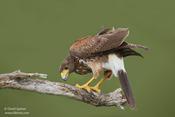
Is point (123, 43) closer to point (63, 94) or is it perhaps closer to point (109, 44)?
point (109, 44)

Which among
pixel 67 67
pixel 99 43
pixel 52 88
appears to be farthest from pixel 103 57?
pixel 52 88

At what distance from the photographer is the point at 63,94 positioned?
7.45m

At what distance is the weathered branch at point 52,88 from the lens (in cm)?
726

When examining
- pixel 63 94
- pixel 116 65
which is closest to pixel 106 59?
pixel 116 65

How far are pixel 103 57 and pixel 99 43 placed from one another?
19cm

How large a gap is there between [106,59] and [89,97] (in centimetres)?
48

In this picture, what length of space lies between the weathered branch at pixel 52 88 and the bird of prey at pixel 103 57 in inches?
5.3

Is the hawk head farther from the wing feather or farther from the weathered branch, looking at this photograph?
the weathered branch

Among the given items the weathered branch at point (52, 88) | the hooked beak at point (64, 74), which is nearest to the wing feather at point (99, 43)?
the hooked beak at point (64, 74)

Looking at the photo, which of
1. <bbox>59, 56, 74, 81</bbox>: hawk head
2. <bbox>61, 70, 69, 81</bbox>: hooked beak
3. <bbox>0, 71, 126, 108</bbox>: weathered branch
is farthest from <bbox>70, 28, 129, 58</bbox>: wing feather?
<bbox>0, 71, 126, 108</bbox>: weathered branch

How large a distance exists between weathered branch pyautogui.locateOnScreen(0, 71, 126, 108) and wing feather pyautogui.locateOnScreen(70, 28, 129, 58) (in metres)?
0.48

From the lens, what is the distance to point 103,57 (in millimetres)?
7754

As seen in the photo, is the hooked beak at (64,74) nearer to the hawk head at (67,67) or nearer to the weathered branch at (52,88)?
the hawk head at (67,67)

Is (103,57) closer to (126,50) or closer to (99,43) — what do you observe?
(99,43)
